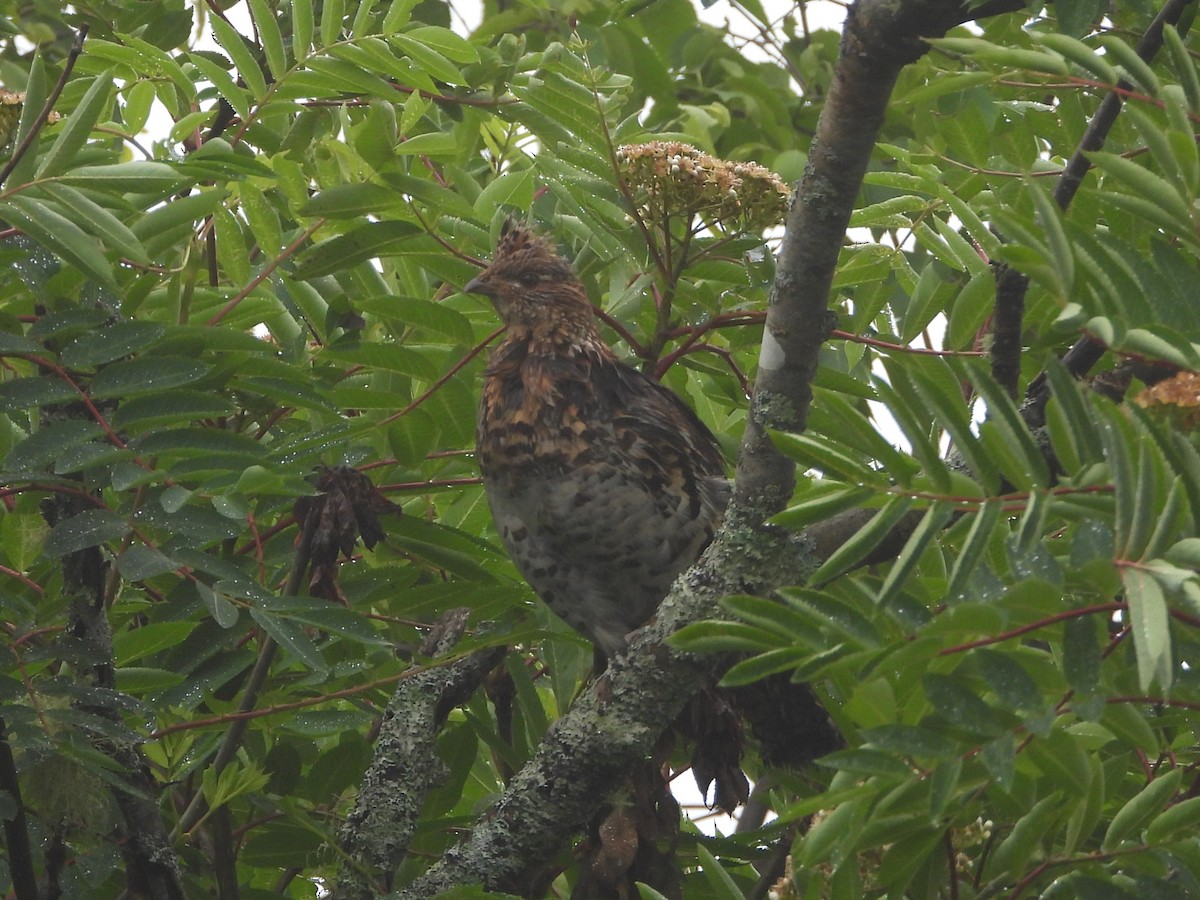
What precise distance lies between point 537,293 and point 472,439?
66cm

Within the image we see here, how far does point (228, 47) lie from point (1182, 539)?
2098 mm

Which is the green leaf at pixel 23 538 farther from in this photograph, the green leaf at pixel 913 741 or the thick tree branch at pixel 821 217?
the green leaf at pixel 913 741

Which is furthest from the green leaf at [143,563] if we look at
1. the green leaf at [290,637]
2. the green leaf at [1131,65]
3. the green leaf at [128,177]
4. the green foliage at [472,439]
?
the green leaf at [1131,65]

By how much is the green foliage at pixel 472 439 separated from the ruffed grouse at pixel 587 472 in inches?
3.8

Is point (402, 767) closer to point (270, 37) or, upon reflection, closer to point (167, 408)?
point (167, 408)

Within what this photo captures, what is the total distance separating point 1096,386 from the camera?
2520 mm

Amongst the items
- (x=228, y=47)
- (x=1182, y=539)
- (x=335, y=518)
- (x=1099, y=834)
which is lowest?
(x=1099, y=834)

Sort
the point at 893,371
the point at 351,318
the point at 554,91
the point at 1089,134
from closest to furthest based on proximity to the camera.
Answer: the point at 893,371
the point at 1089,134
the point at 554,91
the point at 351,318

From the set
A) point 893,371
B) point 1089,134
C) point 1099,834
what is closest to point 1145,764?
point 1099,834

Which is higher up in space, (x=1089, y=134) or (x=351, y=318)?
(x=351, y=318)

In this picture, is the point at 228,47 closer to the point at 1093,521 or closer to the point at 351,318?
the point at 351,318

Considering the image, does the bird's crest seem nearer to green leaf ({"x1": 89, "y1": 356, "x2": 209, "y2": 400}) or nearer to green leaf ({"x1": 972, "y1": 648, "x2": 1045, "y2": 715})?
green leaf ({"x1": 89, "y1": 356, "x2": 209, "y2": 400})

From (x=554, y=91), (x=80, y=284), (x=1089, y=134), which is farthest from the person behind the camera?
(x=554, y=91)

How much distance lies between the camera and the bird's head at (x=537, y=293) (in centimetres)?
377
